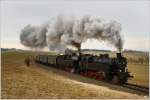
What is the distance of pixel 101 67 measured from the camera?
77.0ft

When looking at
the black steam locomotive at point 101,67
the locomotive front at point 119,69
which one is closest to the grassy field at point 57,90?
the black steam locomotive at point 101,67

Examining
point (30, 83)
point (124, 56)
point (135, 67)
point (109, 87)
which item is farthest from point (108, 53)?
point (135, 67)

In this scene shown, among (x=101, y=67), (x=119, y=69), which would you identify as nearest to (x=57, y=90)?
(x=101, y=67)

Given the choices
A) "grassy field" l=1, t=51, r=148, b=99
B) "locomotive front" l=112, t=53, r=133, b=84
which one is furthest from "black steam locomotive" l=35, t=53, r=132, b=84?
"grassy field" l=1, t=51, r=148, b=99

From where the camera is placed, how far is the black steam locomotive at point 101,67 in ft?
75.1

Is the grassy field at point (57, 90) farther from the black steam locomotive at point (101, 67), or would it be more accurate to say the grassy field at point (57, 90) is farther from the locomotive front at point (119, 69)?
the locomotive front at point (119, 69)

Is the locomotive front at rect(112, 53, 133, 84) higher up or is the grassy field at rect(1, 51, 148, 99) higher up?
the locomotive front at rect(112, 53, 133, 84)

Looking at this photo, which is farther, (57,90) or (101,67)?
(101,67)

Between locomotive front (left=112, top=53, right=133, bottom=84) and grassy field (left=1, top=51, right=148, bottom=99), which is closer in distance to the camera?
grassy field (left=1, top=51, right=148, bottom=99)

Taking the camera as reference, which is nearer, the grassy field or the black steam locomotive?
the grassy field

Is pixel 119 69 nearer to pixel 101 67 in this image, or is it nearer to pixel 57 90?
pixel 101 67

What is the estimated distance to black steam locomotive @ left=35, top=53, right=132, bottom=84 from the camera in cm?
2289

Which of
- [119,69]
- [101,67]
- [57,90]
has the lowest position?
[57,90]

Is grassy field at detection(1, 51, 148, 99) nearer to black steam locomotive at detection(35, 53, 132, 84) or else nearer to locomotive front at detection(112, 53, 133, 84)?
black steam locomotive at detection(35, 53, 132, 84)
